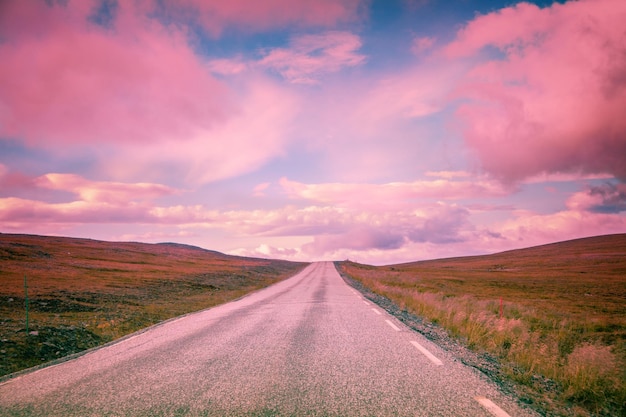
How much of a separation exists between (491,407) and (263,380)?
3.26 m

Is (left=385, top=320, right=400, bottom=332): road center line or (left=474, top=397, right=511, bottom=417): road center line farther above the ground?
(left=474, top=397, right=511, bottom=417): road center line

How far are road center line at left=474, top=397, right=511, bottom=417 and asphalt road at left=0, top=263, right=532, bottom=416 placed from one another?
0.05 ft

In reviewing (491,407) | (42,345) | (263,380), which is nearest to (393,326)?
(263,380)

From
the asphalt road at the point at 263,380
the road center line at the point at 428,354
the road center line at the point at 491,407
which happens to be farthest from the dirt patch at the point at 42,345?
the road center line at the point at 491,407

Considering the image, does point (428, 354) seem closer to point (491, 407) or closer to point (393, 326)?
point (491, 407)

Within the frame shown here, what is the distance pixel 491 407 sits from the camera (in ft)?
14.8

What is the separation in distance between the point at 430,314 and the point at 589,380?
8.57 meters

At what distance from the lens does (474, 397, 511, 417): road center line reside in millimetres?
4284

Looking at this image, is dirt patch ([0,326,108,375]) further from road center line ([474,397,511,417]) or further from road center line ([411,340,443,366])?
road center line ([474,397,511,417])

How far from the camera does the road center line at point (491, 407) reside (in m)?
4.28

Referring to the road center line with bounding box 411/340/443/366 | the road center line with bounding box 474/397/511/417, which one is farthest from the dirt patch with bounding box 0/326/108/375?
the road center line with bounding box 474/397/511/417

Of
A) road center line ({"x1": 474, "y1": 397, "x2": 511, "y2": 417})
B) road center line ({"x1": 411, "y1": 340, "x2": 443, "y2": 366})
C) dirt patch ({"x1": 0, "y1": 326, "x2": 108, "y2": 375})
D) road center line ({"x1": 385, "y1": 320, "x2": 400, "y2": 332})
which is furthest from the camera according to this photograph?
road center line ({"x1": 385, "y1": 320, "x2": 400, "y2": 332})

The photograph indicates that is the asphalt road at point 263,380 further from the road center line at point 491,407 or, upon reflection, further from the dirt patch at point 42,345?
the dirt patch at point 42,345

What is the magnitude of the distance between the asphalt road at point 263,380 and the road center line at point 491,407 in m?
0.02
